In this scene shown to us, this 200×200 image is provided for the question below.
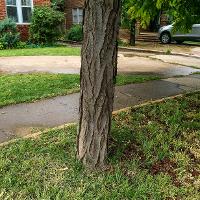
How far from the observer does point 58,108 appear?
5.55 m

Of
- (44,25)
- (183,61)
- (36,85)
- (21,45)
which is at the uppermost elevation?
(44,25)

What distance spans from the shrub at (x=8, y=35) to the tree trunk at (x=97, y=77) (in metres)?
12.7

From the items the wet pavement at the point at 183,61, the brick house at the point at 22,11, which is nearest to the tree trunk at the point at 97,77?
the wet pavement at the point at 183,61

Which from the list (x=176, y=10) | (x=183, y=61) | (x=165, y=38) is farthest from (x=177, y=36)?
(x=176, y=10)

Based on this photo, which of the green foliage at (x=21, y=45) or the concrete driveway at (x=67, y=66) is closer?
the concrete driveway at (x=67, y=66)

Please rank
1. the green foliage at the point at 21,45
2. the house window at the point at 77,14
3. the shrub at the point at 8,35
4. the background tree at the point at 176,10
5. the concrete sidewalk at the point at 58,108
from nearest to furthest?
the concrete sidewalk at the point at 58,108 → the background tree at the point at 176,10 → the shrub at the point at 8,35 → the green foliage at the point at 21,45 → the house window at the point at 77,14

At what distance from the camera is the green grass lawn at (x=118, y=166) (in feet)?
10.9

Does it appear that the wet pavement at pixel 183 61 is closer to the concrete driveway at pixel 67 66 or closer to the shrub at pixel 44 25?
the concrete driveway at pixel 67 66

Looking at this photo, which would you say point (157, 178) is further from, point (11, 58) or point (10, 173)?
point (11, 58)

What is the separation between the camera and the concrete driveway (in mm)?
8977

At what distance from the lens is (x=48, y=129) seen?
458 centimetres

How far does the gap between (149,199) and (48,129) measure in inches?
73.1

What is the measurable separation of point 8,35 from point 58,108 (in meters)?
11.0

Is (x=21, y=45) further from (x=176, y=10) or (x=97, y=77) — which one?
(x=97, y=77)
